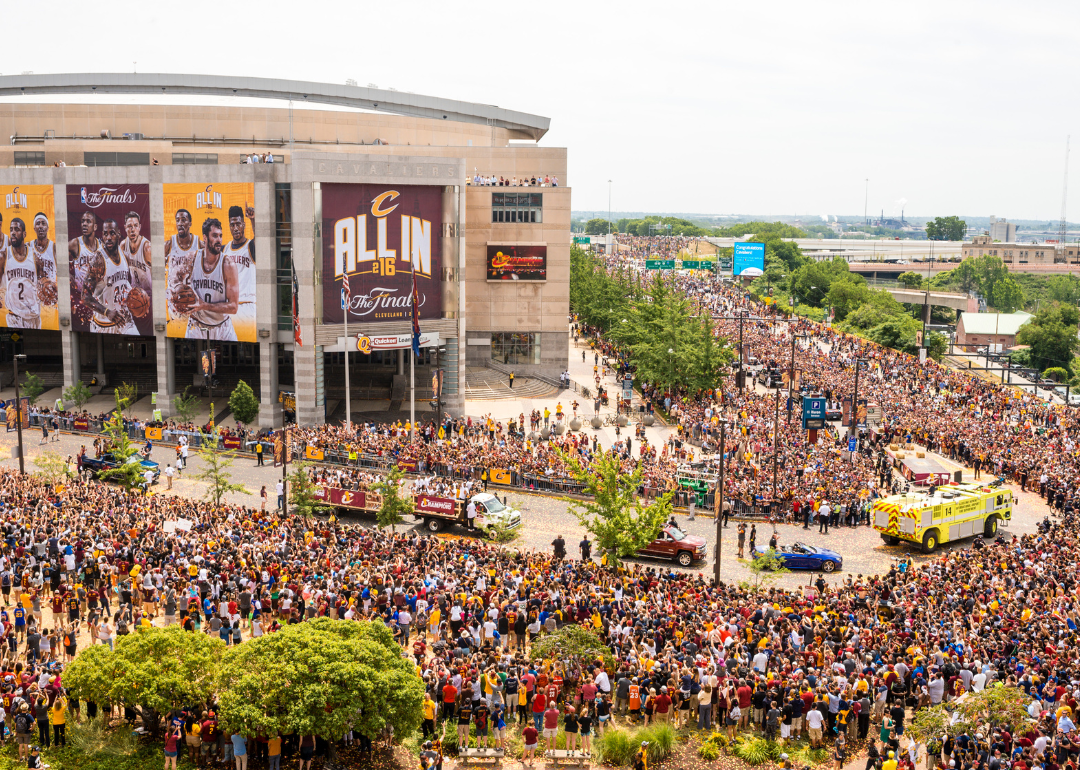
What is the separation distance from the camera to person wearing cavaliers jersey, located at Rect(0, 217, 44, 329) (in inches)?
2603

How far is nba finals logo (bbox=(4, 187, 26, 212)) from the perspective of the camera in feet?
215

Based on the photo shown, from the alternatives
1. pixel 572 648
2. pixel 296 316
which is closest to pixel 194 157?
pixel 296 316

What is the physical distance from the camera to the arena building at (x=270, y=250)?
5947cm

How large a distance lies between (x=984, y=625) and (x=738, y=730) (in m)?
8.53

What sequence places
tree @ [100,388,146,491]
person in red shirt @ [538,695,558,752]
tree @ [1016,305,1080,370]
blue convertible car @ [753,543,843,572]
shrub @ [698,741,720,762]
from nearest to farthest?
1. person in red shirt @ [538,695,558,752]
2. shrub @ [698,741,720,762]
3. blue convertible car @ [753,543,843,572]
4. tree @ [100,388,146,491]
5. tree @ [1016,305,1080,370]

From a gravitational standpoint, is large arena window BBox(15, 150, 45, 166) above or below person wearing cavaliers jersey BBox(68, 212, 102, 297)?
above

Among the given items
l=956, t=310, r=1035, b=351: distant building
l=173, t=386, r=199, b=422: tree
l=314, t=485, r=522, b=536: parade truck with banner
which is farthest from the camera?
l=956, t=310, r=1035, b=351: distant building

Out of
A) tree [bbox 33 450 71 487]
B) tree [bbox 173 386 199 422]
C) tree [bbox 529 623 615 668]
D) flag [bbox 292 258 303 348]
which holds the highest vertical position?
flag [bbox 292 258 303 348]

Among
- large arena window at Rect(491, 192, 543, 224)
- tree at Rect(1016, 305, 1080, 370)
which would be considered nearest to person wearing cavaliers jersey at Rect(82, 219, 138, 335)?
large arena window at Rect(491, 192, 543, 224)

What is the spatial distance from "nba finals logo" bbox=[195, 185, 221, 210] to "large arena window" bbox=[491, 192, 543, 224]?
881 inches

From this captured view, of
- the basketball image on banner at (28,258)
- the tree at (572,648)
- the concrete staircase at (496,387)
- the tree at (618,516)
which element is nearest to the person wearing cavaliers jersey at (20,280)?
the basketball image on banner at (28,258)

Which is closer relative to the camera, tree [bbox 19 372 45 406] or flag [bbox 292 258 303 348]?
flag [bbox 292 258 303 348]

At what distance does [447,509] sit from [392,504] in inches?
92.0

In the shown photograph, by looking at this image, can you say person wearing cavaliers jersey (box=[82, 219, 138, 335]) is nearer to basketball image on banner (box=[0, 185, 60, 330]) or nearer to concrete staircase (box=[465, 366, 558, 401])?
basketball image on banner (box=[0, 185, 60, 330])
